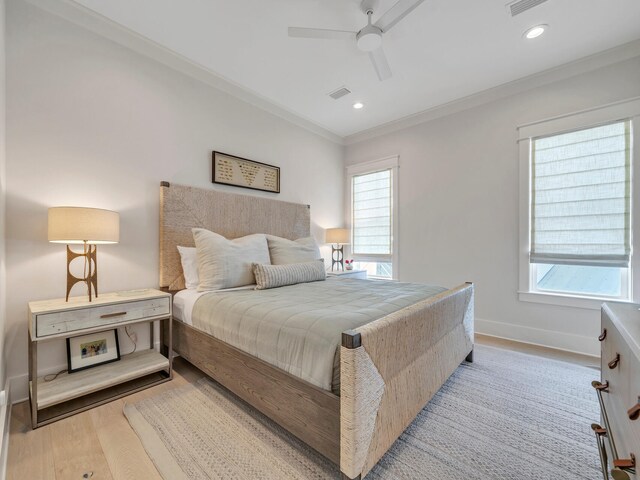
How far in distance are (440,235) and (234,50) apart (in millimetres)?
3152

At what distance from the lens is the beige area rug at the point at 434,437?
1.28 metres

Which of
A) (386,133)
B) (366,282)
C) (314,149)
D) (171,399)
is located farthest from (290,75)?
(171,399)

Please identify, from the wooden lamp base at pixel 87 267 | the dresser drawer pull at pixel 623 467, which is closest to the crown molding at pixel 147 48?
the wooden lamp base at pixel 87 267

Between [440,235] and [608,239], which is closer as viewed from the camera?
[608,239]

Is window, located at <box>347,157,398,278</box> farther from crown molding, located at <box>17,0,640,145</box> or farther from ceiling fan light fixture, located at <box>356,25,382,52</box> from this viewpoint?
ceiling fan light fixture, located at <box>356,25,382,52</box>

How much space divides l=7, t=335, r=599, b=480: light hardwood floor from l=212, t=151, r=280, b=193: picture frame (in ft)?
7.09

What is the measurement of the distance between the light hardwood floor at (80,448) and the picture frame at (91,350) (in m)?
0.33

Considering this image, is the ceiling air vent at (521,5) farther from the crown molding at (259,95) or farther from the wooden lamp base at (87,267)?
the wooden lamp base at (87,267)

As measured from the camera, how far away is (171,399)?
1.86 meters

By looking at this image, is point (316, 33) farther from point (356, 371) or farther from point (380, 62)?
point (356, 371)

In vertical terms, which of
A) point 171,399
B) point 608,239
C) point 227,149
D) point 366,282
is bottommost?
point 171,399

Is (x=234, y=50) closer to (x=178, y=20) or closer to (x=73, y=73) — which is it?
(x=178, y=20)

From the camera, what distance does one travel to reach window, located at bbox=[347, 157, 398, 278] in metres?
4.10

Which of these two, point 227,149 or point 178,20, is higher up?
point 178,20
